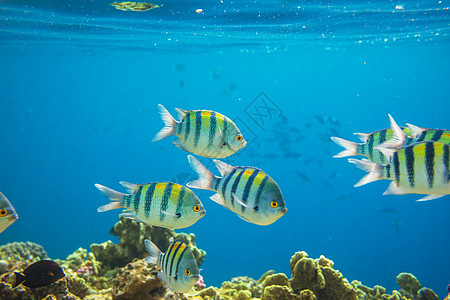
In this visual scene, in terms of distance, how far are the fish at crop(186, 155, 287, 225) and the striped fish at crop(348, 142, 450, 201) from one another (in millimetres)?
1091

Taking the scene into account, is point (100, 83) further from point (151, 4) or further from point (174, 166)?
point (151, 4)

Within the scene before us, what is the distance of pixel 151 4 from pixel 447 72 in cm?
4974

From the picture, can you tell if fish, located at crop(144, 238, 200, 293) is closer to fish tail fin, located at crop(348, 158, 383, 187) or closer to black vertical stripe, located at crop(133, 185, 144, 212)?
black vertical stripe, located at crop(133, 185, 144, 212)

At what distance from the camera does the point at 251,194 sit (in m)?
2.85

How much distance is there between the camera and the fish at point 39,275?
412 centimetres

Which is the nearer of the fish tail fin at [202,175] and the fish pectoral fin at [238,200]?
the fish pectoral fin at [238,200]

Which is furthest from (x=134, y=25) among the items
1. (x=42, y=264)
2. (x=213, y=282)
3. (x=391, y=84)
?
(x=391, y=84)

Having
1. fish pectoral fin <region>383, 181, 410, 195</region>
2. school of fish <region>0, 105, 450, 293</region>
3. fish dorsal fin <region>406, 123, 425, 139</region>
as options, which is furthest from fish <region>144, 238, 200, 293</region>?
fish dorsal fin <region>406, 123, 425, 139</region>

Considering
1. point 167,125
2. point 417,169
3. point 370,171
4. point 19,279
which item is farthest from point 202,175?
point 19,279

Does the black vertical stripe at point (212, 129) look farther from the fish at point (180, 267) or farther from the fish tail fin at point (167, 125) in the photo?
the fish at point (180, 267)

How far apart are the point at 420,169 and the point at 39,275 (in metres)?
4.49

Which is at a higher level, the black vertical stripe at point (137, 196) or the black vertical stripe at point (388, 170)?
the black vertical stripe at point (388, 170)

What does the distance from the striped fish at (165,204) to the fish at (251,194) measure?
31cm

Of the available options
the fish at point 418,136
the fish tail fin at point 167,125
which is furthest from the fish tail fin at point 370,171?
the fish tail fin at point 167,125
